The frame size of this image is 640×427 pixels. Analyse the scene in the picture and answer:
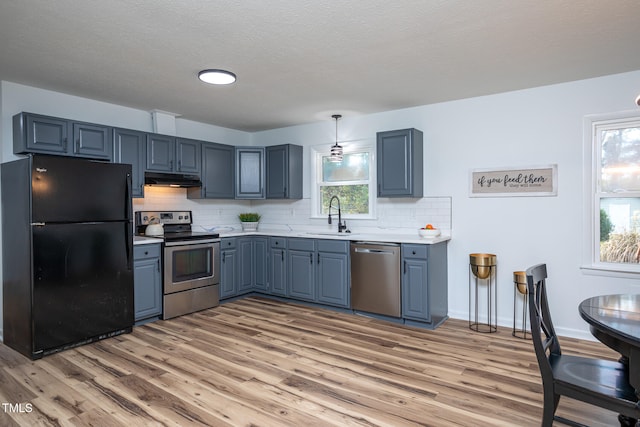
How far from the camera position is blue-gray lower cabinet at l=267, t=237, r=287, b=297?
494 cm

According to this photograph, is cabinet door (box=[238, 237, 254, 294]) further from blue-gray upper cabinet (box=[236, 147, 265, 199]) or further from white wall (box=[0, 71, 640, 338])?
white wall (box=[0, 71, 640, 338])

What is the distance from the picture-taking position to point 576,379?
5.91 feet

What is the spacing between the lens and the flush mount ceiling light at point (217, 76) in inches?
129

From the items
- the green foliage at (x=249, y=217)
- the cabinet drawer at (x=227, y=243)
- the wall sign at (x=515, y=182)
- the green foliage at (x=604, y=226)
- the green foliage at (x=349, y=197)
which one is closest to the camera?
the green foliage at (x=604, y=226)

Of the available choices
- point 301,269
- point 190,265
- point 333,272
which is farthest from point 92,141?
point 333,272

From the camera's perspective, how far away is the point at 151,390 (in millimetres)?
2600

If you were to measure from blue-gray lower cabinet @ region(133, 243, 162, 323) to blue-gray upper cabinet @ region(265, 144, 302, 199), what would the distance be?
73.2 inches

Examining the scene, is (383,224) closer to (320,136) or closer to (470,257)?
(470,257)

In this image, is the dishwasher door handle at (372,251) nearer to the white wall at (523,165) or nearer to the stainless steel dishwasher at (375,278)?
the stainless steel dishwasher at (375,278)

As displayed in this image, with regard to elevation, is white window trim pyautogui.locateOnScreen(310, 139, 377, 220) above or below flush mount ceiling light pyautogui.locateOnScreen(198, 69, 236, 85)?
below

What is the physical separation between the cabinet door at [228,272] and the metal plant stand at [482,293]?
2.88 meters

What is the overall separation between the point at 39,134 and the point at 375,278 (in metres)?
3.57

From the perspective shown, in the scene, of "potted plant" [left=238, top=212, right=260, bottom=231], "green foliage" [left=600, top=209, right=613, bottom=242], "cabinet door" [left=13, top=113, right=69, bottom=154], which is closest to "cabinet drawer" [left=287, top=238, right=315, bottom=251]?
"potted plant" [left=238, top=212, right=260, bottom=231]

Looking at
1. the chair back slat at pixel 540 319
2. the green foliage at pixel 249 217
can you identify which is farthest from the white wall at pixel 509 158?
the chair back slat at pixel 540 319
